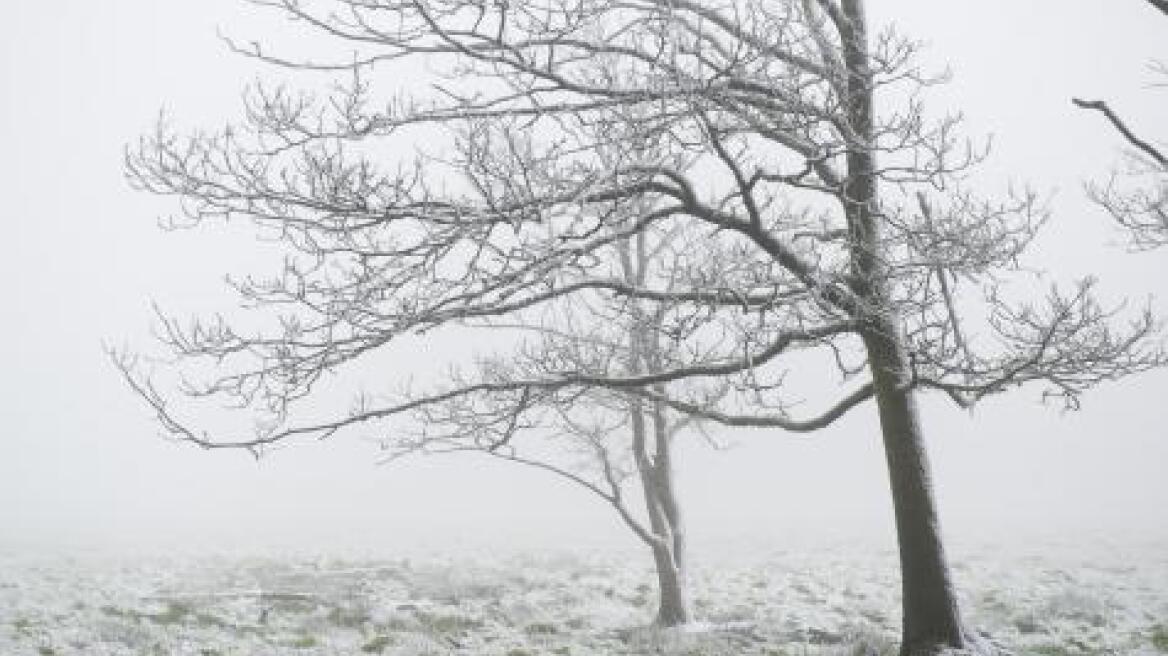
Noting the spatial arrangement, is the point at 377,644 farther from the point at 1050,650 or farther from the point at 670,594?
the point at 1050,650

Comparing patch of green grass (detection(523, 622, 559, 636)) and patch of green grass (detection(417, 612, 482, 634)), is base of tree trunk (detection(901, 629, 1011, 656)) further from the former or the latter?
patch of green grass (detection(417, 612, 482, 634))

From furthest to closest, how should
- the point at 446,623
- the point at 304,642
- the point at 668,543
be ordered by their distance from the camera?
the point at 668,543
the point at 446,623
the point at 304,642

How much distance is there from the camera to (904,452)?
8.33 m

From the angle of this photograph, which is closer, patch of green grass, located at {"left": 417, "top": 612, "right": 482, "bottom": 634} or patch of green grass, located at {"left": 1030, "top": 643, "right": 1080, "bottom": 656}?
patch of green grass, located at {"left": 1030, "top": 643, "right": 1080, "bottom": 656}

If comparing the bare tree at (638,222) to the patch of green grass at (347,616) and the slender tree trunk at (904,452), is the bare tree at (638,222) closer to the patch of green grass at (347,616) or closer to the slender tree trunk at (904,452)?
the slender tree trunk at (904,452)

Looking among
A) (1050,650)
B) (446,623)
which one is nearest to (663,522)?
(446,623)

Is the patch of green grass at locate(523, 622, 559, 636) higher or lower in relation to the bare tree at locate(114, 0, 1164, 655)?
lower

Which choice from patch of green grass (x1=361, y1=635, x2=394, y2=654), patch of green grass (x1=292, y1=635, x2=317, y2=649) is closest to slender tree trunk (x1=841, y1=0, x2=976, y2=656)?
patch of green grass (x1=361, y1=635, x2=394, y2=654)

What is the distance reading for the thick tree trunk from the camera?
26.7 ft

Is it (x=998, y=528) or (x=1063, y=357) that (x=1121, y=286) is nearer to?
(x=998, y=528)

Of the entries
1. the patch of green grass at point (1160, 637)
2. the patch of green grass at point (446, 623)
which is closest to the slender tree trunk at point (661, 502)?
the patch of green grass at point (446, 623)

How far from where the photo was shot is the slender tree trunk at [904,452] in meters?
8.05

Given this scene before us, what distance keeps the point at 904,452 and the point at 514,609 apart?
9.56m

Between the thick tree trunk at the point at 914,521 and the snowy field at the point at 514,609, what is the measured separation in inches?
49.8
